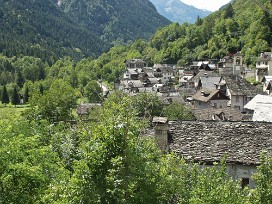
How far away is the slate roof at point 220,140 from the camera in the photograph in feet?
74.6

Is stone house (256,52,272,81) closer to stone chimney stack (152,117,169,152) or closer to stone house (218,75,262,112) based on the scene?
stone house (218,75,262,112)

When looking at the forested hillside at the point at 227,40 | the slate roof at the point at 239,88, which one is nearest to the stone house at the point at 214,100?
the slate roof at the point at 239,88

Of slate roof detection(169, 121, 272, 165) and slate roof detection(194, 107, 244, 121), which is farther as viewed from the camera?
slate roof detection(194, 107, 244, 121)

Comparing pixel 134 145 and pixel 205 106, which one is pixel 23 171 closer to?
pixel 134 145

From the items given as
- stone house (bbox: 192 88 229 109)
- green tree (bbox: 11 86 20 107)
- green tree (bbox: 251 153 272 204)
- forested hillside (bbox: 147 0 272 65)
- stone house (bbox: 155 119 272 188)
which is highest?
forested hillside (bbox: 147 0 272 65)

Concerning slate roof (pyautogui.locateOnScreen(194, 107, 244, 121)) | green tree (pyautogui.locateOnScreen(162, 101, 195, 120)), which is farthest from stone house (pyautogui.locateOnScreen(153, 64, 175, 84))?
green tree (pyautogui.locateOnScreen(162, 101, 195, 120))

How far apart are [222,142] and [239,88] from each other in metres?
51.0

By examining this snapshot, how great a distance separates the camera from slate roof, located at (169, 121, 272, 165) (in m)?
22.8

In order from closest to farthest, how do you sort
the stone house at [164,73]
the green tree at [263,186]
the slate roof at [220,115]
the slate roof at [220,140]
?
1. the green tree at [263,186]
2. the slate roof at [220,140]
3. the slate roof at [220,115]
4. the stone house at [164,73]

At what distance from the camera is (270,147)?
75.8 ft

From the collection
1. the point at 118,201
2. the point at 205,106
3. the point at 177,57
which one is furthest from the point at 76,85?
the point at 118,201

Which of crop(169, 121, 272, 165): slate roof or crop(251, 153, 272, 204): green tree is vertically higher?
crop(251, 153, 272, 204): green tree

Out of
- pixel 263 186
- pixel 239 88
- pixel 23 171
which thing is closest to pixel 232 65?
pixel 239 88

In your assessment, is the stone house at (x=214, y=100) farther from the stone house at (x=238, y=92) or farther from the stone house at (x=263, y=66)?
the stone house at (x=263, y=66)
